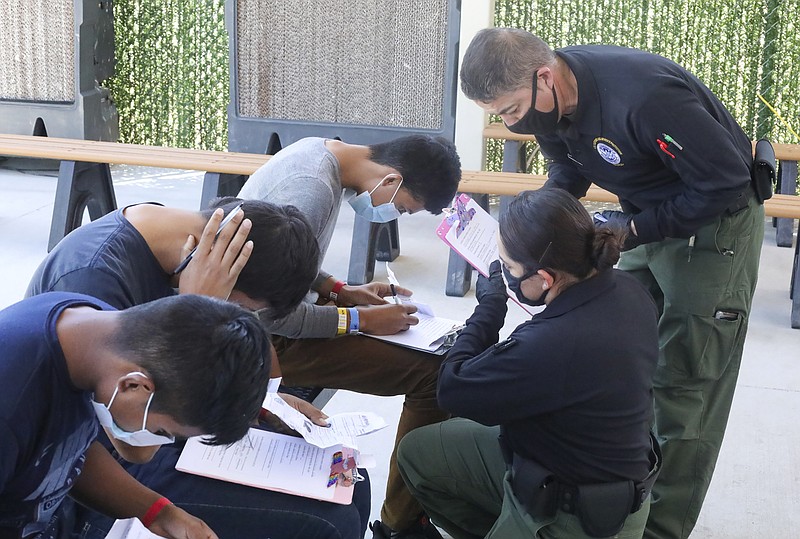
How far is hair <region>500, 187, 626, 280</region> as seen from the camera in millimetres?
2027

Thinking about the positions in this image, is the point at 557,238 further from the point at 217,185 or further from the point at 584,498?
the point at 217,185

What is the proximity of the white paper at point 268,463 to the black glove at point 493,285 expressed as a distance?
541 mm

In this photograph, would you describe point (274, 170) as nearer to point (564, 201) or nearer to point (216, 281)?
point (216, 281)

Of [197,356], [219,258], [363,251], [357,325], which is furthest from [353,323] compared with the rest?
[363,251]

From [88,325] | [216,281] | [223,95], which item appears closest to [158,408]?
[88,325]

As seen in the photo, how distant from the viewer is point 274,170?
→ 108 inches

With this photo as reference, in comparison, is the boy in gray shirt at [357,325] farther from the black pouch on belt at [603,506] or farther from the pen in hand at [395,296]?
the black pouch on belt at [603,506]

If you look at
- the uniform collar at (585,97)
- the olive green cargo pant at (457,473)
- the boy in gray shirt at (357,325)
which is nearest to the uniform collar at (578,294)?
the olive green cargo pant at (457,473)

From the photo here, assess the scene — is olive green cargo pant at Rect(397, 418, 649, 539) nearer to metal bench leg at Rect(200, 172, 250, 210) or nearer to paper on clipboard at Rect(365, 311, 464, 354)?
Result: paper on clipboard at Rect(365, 311, 464, 354)

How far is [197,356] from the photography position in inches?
58.8

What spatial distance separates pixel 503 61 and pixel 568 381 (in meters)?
0.92

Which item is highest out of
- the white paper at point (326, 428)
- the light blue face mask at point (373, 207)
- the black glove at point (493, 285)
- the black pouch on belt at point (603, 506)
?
the light blue face mask at point (373, 207)

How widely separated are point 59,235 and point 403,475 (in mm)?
3251

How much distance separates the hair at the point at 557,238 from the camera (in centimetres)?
203
